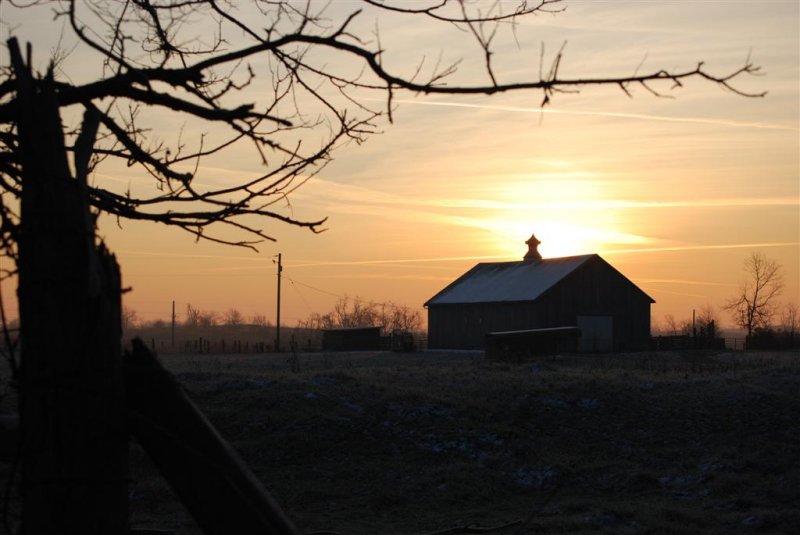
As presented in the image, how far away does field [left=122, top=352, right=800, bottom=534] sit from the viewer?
10594 millimetres

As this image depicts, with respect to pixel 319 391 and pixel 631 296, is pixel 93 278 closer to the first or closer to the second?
pixel 319 391

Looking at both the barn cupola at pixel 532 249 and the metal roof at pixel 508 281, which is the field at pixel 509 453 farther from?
the barn cupola at pixel 532 249

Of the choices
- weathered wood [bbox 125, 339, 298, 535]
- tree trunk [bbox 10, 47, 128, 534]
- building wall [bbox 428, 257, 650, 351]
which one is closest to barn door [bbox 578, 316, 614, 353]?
building wall [bbox 428, 257, 650, 351]

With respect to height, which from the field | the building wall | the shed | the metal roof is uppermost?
the metal roof

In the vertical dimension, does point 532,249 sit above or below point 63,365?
Result: above

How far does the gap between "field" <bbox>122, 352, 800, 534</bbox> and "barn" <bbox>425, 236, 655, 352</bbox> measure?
94.9 feet

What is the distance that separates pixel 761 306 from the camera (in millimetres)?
97250

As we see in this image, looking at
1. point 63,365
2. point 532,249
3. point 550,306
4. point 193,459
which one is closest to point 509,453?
point 193,459

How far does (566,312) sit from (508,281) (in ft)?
16.7

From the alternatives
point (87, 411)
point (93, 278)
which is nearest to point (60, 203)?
point (93, 278)

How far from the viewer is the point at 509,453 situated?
1370cm

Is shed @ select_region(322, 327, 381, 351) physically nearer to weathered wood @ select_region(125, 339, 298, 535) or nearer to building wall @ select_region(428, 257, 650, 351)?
building wall @ select_region(428, 257, 650, 351)

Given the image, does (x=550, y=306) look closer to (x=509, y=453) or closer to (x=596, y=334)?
(x=596, y=334)

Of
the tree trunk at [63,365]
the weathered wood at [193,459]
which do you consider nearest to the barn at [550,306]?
the weathered wood at [193,459]
